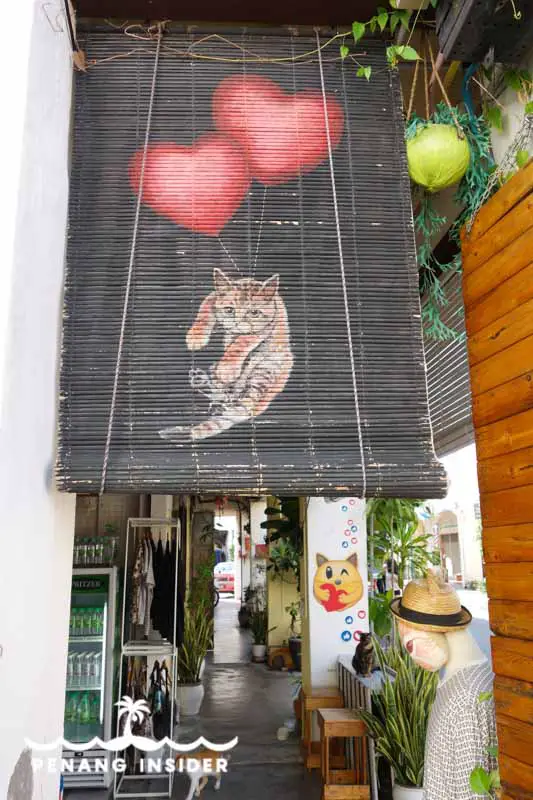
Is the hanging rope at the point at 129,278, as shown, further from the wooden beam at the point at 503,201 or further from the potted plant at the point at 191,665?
→ the potted plant at the point at 191,665

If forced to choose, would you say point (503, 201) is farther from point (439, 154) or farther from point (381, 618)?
point (381, 618)

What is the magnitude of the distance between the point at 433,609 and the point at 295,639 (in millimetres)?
8459

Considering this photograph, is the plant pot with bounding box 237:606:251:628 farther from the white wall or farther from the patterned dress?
the white wall

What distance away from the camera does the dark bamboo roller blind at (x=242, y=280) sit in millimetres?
2064

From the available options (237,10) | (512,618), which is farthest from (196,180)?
(512,618)

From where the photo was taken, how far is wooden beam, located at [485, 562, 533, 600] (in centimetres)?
170

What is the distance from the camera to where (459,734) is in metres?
2.00

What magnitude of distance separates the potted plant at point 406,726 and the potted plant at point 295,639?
5704 millimetres

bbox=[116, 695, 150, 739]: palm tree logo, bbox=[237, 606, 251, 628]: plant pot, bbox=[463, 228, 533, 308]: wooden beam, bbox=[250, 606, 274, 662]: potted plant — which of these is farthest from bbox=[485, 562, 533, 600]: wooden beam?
bbox=[237, 606, 251, 628]: plant pot

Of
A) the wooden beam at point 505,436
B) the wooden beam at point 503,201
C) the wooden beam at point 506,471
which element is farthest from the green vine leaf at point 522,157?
the wooden beam at point 506,471

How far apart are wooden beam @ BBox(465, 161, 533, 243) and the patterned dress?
1.44m

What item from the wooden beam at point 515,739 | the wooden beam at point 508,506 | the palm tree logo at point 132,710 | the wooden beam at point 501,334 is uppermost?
the wooden beam at point 501,334

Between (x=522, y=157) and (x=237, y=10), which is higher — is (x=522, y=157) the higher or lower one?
the lower one

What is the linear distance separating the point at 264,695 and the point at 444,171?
7.36 m
